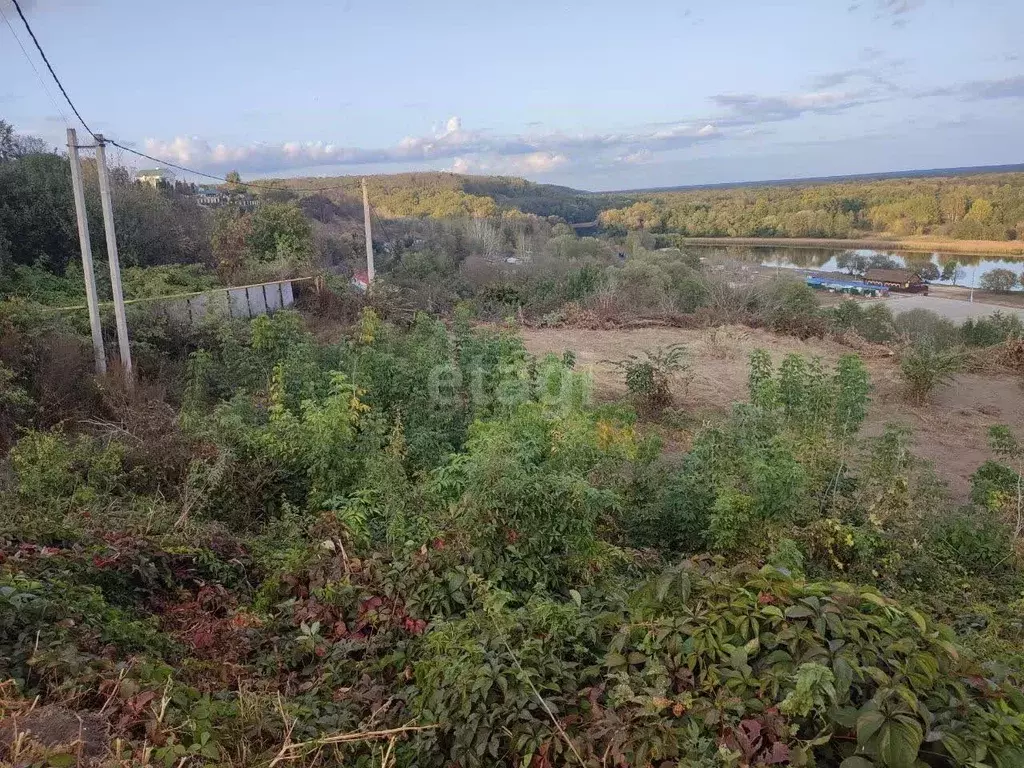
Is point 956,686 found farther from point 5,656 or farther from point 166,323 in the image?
point 166,323

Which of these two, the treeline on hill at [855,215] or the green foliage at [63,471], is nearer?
the green foliage at [63,471]

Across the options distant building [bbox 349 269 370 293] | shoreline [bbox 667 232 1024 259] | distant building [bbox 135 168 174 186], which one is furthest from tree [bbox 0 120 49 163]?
shoreline [bbox 667 232 1024 259]

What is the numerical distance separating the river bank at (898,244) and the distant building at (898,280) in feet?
26.3

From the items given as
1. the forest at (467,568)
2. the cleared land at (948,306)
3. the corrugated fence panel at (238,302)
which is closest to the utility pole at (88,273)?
the forest at (467,568)

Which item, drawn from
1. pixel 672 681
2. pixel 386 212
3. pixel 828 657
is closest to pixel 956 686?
pixel 828 657

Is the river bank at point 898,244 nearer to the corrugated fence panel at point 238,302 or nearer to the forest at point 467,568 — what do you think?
the corrugated fence panel at point 238,302

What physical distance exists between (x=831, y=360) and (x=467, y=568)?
12.7 metres

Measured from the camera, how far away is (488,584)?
3.10m

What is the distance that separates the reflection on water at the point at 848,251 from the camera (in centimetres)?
3672

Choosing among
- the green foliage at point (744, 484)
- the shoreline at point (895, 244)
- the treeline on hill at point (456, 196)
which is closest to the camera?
the green foliage at point (744, 484)

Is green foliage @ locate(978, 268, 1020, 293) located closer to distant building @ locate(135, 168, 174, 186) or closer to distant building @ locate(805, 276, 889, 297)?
distant building @ locate(805, 276, 889, 297)

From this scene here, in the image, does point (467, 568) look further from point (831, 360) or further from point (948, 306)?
point (948, 306)

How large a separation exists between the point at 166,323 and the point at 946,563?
34.2 feet

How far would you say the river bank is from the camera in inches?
1656
